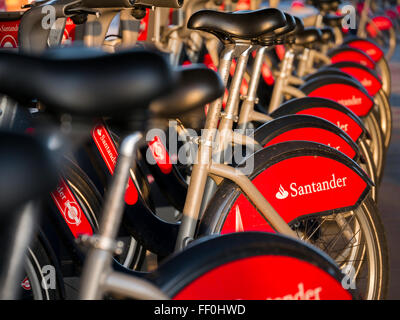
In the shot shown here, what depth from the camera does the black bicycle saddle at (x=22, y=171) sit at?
802 millimetres

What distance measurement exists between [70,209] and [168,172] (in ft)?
3.00

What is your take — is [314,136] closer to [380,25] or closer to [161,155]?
[161,155]

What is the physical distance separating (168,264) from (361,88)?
259cm

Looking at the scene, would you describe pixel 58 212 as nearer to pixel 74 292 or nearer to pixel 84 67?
pixel 74 292

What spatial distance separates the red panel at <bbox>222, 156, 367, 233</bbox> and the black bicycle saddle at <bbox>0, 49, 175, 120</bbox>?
103 centimetres

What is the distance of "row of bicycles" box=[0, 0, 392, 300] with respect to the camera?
909mm

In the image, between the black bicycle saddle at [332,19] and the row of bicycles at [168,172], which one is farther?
the black bicycle saddle at [332,19]

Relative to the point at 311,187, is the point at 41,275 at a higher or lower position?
lower

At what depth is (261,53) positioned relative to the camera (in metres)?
2.88

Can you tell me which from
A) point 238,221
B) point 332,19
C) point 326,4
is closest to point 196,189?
point 238,221

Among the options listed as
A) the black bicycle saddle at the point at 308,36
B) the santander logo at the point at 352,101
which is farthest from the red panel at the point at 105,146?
the black bicycle saddle at the point at 308,36

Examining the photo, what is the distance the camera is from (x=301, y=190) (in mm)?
2025

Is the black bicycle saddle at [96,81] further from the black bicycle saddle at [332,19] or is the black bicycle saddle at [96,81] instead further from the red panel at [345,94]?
the black bicycle saddle at [332,19]
